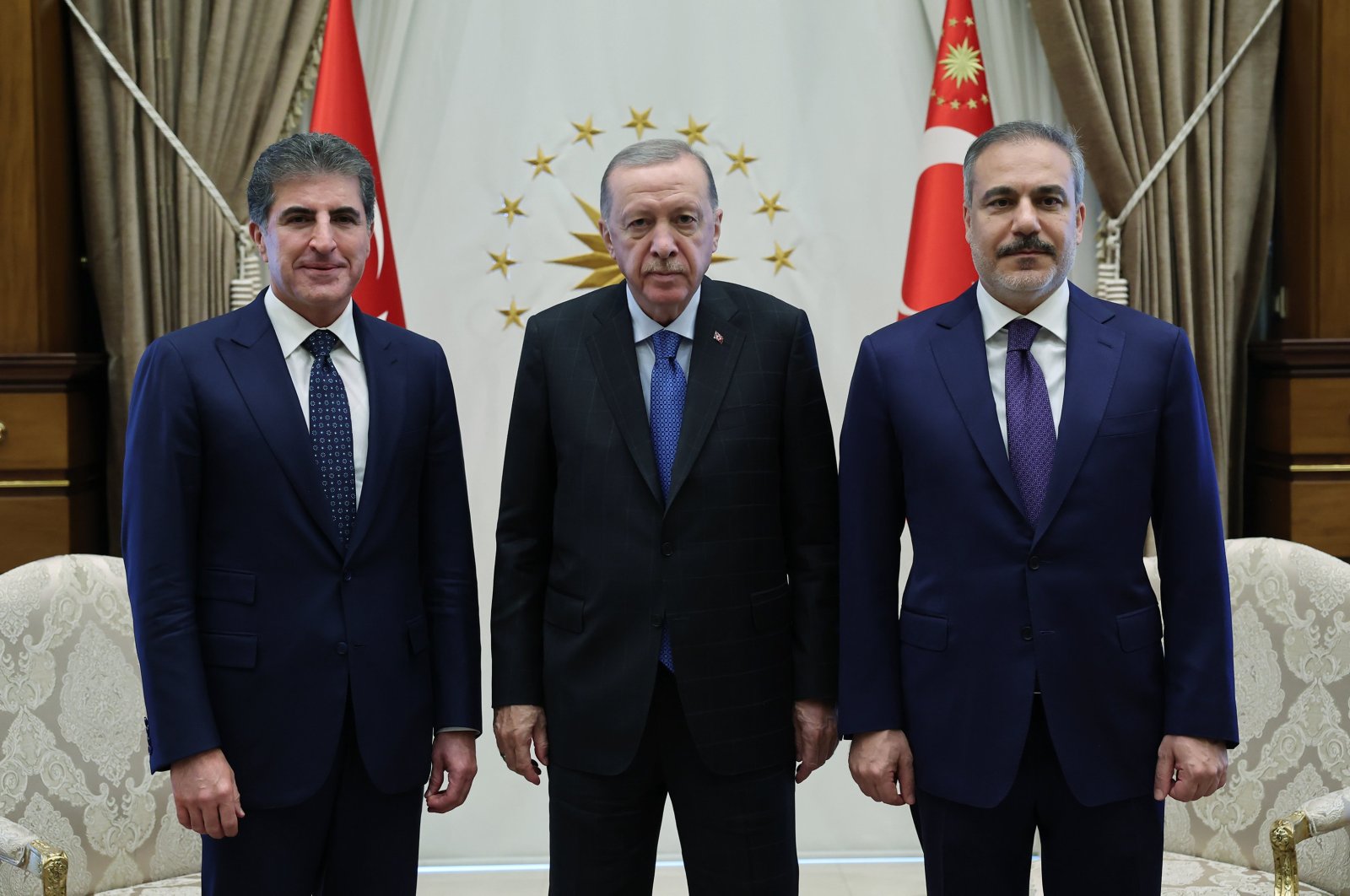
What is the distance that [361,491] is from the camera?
181cm

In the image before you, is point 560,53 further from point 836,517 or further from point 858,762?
point 858,762

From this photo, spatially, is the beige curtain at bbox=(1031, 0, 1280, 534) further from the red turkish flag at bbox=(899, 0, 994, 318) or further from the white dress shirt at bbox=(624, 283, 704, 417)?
the white dress shirt at bbox=(624, 283, 704, 417)

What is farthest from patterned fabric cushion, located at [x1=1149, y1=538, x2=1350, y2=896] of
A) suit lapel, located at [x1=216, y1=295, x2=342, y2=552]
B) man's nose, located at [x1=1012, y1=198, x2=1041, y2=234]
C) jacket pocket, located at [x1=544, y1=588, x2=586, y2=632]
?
suit lapel, located at [x1=216, y1=295, x2=342, y2=552]

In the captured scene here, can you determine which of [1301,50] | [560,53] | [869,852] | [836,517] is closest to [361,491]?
[836,517]

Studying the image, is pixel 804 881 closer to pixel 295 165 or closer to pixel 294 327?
pixel 294 327

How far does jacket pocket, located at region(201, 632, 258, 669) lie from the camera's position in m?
1.74

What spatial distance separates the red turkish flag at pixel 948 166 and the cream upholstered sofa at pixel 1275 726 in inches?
44.1

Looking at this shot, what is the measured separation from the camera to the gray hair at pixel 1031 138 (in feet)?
5.96

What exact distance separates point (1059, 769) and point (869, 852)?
2032mm

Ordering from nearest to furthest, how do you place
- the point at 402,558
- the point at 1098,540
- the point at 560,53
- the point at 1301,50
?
the point at 1098,540
the point at 402,558
the point at 1301,50
the point at 560,53

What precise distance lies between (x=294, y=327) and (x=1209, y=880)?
189 cm

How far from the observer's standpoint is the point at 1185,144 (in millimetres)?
3271

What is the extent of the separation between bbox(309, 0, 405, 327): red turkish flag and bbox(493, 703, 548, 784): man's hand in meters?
1.52

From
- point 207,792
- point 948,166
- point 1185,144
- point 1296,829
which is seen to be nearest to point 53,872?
point 207,792
